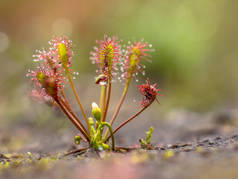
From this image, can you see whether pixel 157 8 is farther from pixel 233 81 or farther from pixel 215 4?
pixel 233 81

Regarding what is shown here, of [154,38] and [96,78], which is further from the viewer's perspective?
[154,38]

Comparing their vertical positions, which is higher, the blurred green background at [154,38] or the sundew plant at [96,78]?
Answer: the blurred green background at [154,38]

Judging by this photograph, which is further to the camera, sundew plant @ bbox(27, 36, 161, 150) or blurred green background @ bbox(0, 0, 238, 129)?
blurred green background @ bbox(0, 0, 238, 129)

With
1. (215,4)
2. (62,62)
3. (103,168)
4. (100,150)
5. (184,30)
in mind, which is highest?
(215,4)

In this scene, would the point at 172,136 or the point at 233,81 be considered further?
the point at 233,81

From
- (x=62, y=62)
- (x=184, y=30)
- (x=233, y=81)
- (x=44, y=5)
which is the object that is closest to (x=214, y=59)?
(x=233, y=81)

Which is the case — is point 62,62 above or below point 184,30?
below

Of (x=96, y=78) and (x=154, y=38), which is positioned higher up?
(x=154, y=38)

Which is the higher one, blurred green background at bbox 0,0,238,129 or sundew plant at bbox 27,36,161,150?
blurred green background at bbox 0,0,238,129
